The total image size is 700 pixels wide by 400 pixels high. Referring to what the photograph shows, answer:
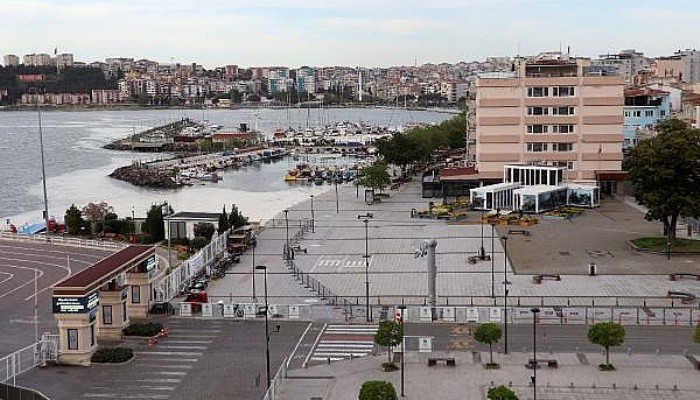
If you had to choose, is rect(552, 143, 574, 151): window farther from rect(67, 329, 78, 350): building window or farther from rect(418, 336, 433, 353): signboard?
rect(67, 329, 78, 350): building window

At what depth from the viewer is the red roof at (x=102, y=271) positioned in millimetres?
25000

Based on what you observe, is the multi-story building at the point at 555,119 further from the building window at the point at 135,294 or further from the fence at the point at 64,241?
the building window at the point at 135,294

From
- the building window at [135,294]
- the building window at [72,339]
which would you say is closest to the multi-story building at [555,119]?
the building window at [135,294]

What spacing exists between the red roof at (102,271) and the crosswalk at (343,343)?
7.06m

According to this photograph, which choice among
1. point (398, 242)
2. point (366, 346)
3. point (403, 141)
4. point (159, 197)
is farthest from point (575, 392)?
point (159, 197)

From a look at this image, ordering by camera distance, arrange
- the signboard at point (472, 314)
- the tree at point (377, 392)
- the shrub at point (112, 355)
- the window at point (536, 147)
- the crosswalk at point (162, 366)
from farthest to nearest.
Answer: the window at point (536, 147)
the signboard at point (472, 314)
the shrub at point (112, 355)
the crosswalk at point (162, 366)
the tree at point (377, 392)

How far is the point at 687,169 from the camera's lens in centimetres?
3909

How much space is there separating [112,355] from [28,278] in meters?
14.0

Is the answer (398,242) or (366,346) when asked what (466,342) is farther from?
(398,242)

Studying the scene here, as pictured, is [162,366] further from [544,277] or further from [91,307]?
[544,277]

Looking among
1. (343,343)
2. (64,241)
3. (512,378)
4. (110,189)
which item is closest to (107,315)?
(343,343)

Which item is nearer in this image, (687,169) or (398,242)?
(687,169)

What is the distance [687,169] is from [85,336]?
28.3 meters

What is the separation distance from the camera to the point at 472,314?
28125mm
